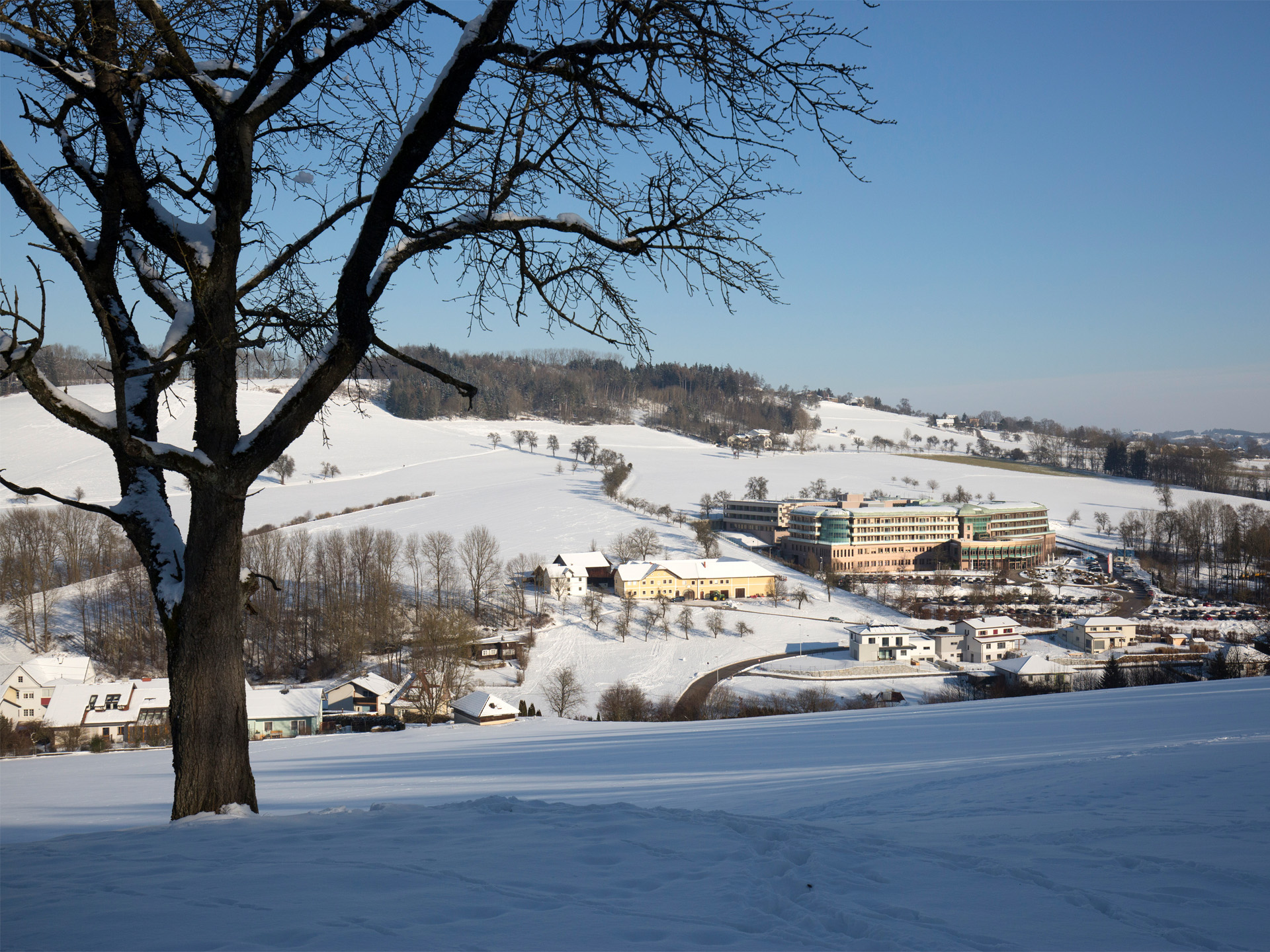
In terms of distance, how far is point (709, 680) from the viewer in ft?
83.4

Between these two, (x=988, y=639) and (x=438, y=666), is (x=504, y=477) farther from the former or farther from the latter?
(x=988, y=639)

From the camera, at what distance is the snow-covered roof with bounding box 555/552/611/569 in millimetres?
38719

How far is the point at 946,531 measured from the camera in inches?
2089

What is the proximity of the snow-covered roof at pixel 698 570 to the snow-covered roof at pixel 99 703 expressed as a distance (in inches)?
818

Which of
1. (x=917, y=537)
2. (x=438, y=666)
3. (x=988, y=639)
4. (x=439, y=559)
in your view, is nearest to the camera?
(x=438, y=666)

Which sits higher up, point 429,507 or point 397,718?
point 429,507

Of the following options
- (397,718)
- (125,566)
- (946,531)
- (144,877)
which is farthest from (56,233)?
(946,531)

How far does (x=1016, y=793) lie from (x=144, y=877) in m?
4.64

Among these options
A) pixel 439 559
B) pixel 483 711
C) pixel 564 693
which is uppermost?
pixel 439 559

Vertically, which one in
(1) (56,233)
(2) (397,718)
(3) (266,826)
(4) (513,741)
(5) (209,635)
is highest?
(1) (56,233)

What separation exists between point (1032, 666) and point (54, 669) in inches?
1303

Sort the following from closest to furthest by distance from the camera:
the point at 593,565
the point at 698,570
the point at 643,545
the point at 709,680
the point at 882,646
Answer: the point at 709,680
the point at 882,646
the point at 593,565
the point at 698,570
the point at 643,545

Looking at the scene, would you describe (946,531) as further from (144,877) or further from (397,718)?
(144,877)

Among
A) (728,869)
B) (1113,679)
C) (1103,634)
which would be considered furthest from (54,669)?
(1103,634)
